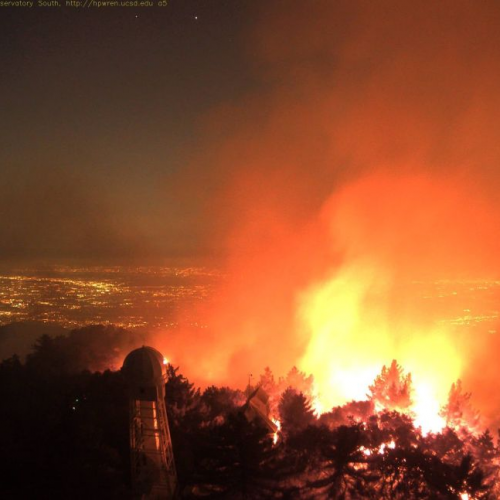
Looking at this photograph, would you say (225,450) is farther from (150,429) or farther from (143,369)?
(143,369)

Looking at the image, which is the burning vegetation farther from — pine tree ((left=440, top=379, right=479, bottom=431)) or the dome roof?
pine tree ((left=440, top=379, right=479, bottom=431))

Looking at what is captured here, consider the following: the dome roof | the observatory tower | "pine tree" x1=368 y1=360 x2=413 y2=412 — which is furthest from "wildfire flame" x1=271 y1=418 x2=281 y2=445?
"pine tree" x1=368 y1=360 x2=413 y2=412

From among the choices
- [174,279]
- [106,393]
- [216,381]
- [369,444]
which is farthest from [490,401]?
[174,279]

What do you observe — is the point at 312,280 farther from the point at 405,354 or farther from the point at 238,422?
the point at 238,422

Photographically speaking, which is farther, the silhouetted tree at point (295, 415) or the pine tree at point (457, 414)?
the pine tree at point (457, 414)

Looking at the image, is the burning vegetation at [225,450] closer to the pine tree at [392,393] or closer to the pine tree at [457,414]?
the pine tree at [457,414]

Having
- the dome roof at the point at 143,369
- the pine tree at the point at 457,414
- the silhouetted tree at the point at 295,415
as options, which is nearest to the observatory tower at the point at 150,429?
the dome roof at the point at 143,369

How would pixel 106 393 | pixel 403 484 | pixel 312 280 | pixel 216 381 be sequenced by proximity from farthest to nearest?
1. pixel 312 280
2. pixel 216 381
3. pixel 106 393
4. pixel 403 484
